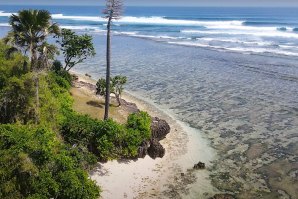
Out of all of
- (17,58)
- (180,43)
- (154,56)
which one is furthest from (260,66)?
(17,58)

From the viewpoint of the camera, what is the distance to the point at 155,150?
26.1 metres

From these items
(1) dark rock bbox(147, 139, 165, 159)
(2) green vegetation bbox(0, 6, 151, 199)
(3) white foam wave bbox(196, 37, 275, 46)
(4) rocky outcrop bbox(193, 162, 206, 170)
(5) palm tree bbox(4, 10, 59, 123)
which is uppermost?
(5) palm tree bbox(4, 10, 59, 123)

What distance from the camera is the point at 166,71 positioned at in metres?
52.9

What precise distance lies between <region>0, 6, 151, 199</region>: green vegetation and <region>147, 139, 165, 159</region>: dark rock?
0.75 meters

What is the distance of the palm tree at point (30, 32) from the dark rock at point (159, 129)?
8927mm

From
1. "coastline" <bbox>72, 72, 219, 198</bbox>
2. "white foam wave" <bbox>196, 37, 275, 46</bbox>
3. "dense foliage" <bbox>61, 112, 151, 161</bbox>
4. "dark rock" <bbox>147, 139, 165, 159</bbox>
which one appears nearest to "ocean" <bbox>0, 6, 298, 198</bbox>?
"coastline" <bbox>72, 72, 219, 198</bbox>

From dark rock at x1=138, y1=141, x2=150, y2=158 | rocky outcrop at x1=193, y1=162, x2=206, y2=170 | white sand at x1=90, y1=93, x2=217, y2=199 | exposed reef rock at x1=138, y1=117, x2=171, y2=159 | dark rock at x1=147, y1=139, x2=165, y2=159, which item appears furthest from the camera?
dark rock at x1=147, y1=139, x2=165, y2=159

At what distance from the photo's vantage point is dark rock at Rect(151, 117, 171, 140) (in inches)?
1129

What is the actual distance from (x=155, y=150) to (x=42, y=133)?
822cm

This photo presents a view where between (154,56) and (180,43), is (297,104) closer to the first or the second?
(154,56)

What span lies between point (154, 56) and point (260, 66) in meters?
17.6

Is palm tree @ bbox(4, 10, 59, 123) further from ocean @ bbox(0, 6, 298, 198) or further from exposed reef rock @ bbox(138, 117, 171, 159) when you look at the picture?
ocean @ bbox(0, 6, 298, 198)

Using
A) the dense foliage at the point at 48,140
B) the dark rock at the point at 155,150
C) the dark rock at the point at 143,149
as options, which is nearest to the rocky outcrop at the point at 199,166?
the dark rock at the point at 155,150

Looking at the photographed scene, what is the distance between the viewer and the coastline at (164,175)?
2195cm
